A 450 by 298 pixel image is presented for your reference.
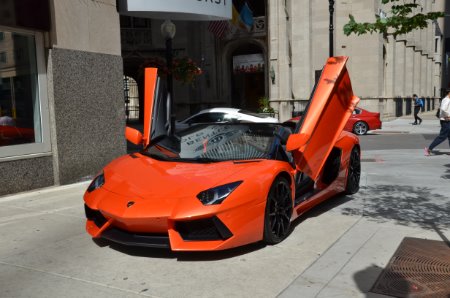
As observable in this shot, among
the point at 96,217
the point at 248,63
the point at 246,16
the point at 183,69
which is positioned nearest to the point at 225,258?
the point at 96,217

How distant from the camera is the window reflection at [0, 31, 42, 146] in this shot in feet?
25.1

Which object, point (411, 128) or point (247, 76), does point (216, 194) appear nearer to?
point (411, 128)

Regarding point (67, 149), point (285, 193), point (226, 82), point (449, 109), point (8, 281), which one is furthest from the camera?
point (226, 82)

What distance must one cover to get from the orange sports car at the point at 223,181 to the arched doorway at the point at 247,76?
27304 mm

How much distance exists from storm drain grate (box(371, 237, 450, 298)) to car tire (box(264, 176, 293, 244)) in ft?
3.66

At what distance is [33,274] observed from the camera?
13.0 ft

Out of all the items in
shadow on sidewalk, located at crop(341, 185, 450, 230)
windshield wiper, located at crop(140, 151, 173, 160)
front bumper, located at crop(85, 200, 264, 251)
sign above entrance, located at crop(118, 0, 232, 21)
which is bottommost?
shadow on sidewalk, located at crop(341, 185, 450, 230)

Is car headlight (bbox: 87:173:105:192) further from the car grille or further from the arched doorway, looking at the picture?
the arched doorway

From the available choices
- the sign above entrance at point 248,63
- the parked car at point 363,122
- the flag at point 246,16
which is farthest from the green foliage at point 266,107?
the parked car at point 363,122

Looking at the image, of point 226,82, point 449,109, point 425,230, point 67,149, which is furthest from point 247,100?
point 425,230

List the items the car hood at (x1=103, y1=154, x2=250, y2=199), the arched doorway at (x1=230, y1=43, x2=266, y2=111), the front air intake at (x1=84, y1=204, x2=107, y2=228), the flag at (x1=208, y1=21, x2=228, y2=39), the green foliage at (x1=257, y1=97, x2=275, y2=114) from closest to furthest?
the car hood at (x1=103, y1=154, x2=250, y2=199) < the front air intake at (x1=84, y1=204, x2=107, y2=228) < the flag at (x1=208, y1=21, x2=228, y2=39) < the green foliage at (x1=257, y1=97, x2=275, y2=114) < the arched doorway at (x1=230, y1=43, x2=266, y2=111)

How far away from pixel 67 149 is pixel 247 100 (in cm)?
2754

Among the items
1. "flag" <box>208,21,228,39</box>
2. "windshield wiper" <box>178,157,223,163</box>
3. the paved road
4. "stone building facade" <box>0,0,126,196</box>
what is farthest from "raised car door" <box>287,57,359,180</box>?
"flag" <box>208,21,228,39</box>

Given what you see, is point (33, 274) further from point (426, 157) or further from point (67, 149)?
point (426, 157)
